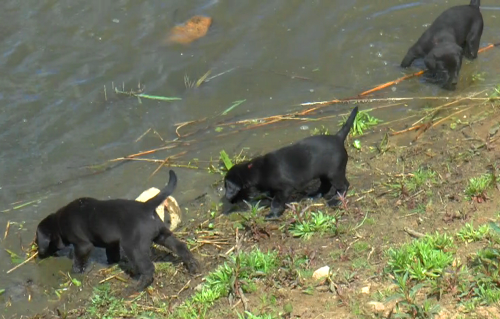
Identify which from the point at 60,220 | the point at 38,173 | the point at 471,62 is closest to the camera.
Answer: the point at 60,220

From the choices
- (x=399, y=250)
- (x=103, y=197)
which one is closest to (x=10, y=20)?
(x=103, y=197)

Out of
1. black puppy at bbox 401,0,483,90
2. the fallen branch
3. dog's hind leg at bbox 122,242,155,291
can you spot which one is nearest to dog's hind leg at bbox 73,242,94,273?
dog's hind leg at bbox 122,242,155,291

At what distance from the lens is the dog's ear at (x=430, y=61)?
9.64 meters

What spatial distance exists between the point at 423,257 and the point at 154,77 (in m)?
5.65

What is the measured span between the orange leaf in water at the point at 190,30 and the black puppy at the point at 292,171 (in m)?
4.10

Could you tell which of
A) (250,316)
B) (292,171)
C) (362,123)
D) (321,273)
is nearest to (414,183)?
(292,171)

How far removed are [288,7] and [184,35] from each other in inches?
68.5

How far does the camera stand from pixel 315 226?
257 inches

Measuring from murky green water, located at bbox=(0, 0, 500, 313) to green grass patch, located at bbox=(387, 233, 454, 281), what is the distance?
9.01 feet

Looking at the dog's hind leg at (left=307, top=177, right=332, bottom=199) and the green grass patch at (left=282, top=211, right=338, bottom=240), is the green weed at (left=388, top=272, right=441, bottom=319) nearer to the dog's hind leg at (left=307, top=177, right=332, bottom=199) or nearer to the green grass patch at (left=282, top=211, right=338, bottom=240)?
the green grass patch at (left=282, top=211, right=338, bottom=240)

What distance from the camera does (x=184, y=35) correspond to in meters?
11.0

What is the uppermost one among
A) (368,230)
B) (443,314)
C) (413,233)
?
(443,314)

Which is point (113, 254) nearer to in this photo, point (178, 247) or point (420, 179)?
point (178, 247)

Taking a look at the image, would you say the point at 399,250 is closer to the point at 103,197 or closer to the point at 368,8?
the point at 103,197
